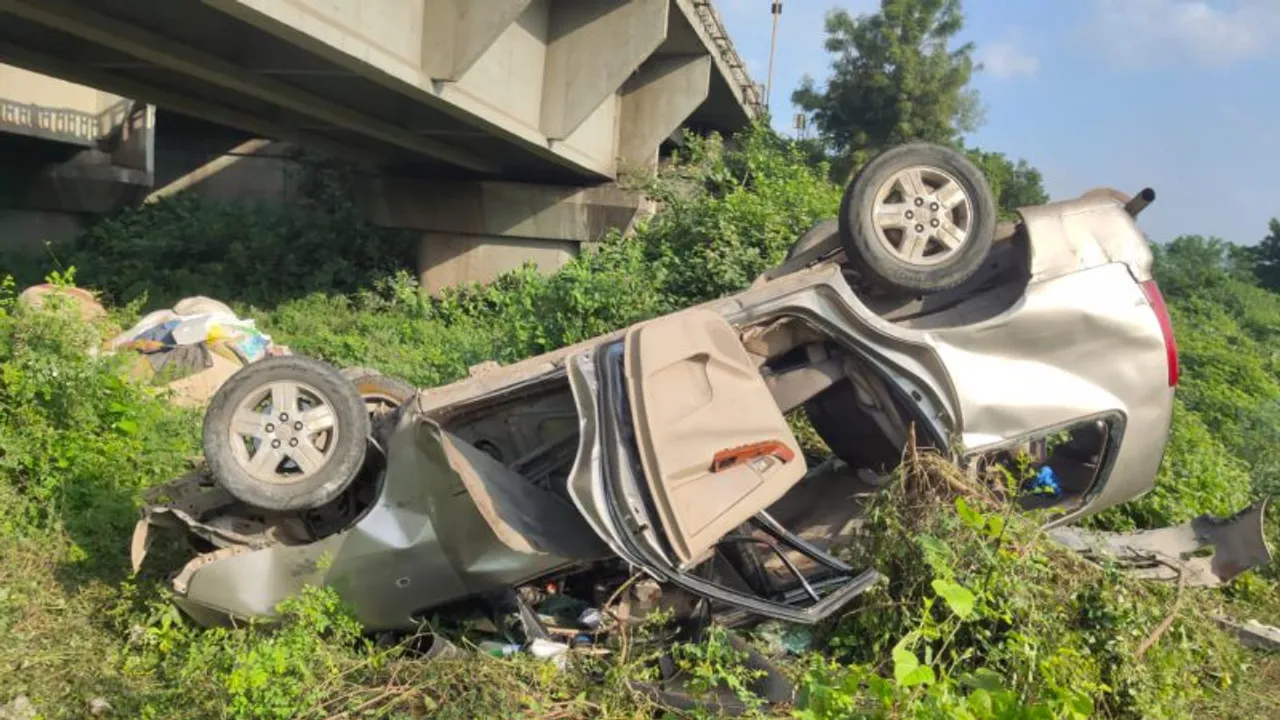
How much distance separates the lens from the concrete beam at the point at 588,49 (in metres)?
12.1

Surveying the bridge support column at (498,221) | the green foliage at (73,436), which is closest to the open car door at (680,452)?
the green foliage at (73,436)

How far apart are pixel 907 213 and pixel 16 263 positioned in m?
14.4

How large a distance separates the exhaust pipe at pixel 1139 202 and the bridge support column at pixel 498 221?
10415 mm

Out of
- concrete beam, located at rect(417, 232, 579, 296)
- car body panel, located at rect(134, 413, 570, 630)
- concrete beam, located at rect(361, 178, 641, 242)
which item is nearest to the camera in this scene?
car body panel, located at rect(134, 413, 570, 630)

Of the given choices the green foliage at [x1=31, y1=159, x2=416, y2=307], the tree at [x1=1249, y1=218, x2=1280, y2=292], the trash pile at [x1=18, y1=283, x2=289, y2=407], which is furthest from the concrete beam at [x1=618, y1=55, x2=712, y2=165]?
the tree at [x1=1249, y1=218, x2=1280, y2=292]

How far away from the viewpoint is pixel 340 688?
3.69 meters

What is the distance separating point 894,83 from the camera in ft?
97.7

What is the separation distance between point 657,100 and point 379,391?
1221 cm

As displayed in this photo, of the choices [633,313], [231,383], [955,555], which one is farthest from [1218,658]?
[633,313]

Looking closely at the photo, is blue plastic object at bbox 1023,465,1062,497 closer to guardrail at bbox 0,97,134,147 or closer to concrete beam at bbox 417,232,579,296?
concrete beam at bbox 417,232,579,296

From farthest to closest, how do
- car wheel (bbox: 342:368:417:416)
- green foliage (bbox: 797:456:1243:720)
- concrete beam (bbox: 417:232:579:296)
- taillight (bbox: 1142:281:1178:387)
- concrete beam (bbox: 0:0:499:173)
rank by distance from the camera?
concrete beam (bbox: 417:232:579:296)
concrete beam (bbox: 0:0:499:173)
car wheel (bbox: 342:368:417:416)
taillight (bbox: 1142:281:1178:387)
green foliage (bbox: 797:456:1243:720)

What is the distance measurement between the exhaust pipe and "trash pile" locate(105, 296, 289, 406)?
20.3ft

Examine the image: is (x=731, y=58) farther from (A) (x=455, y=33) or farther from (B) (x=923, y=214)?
(B) (x=923, y=214)

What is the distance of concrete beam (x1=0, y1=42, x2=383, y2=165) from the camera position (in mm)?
9938
